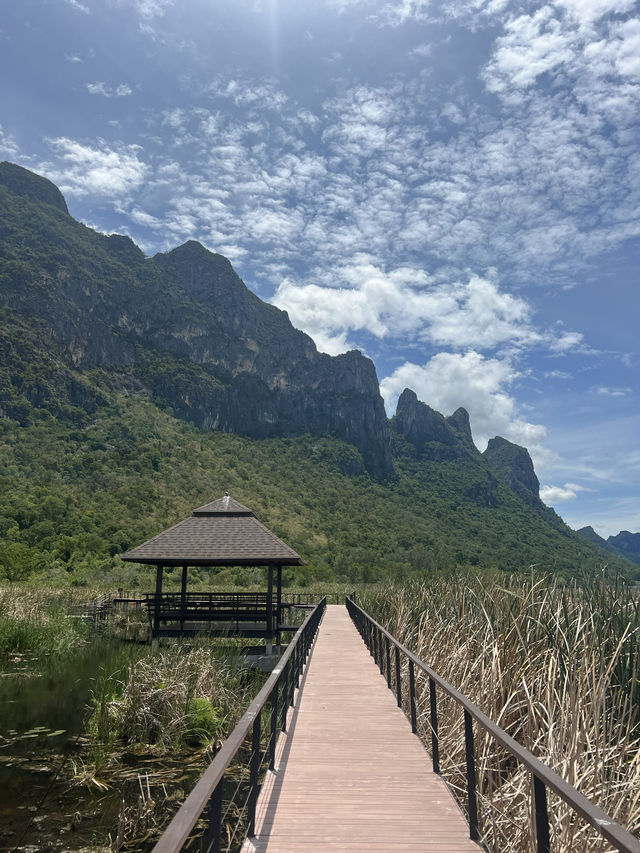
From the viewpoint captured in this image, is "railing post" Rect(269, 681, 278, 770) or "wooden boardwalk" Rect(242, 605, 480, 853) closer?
"wooden boardwalk" Rect(242, 605, 480, 853)

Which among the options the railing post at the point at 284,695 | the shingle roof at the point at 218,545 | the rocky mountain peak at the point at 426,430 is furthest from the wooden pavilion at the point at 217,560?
the rocky mountain peak at the point at 426,430

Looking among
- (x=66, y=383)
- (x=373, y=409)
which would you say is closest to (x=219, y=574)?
(x=66, y=383)

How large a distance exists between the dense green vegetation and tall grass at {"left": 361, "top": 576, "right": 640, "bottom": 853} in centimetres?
1602

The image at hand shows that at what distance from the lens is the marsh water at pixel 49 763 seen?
580 cm

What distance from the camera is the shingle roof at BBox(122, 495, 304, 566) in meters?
15.8

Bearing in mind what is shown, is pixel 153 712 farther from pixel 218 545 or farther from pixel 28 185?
pixel 28 185

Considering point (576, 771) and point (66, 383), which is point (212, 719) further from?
point (66, 383)

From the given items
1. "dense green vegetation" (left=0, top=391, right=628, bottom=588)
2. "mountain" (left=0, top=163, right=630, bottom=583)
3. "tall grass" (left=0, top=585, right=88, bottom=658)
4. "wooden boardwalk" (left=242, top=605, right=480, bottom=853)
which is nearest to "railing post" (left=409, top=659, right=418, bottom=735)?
"wooden boardwalk" (left=242, top=605, right=480, bottom=853)

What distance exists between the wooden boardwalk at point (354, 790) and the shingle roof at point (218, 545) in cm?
835

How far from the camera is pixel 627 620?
4.70m

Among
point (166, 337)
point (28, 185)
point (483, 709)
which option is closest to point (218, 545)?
point (483, 709)

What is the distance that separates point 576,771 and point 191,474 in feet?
195

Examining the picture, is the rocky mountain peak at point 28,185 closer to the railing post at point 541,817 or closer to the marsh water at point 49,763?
the marsh water at point 49,763

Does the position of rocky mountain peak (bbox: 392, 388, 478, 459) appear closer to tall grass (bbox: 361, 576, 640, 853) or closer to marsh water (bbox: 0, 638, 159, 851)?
marsh water (bbox: 0, 638, 159, 851)
